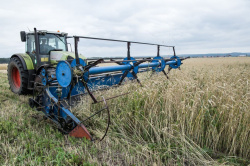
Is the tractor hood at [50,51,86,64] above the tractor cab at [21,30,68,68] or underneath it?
underneath

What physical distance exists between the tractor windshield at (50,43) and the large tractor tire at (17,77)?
26.1 inches

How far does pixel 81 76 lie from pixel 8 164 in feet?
4.40

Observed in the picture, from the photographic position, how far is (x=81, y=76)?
2.61 metres

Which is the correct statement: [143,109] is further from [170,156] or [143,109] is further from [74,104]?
[74,104]

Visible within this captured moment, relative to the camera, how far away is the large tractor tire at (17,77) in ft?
14.9

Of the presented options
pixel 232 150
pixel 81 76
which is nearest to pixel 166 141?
pixel 232 150

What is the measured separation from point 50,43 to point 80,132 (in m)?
3.45

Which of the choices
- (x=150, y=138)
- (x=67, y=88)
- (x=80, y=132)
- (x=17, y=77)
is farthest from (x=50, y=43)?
(x=150, y=138)

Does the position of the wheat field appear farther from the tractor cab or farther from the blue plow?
the tractor cab

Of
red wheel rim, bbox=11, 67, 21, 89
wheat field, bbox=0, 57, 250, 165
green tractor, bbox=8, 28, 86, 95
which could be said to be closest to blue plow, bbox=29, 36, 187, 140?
wheat field, bbox=0, 57, 250, 165

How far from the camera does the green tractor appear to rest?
15.1 ft

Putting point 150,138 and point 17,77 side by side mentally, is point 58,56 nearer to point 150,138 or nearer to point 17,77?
point 17,77

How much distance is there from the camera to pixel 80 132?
257cm

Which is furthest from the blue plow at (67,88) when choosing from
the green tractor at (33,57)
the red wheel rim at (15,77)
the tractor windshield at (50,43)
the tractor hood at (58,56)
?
the red wheel rim at (15,77)
